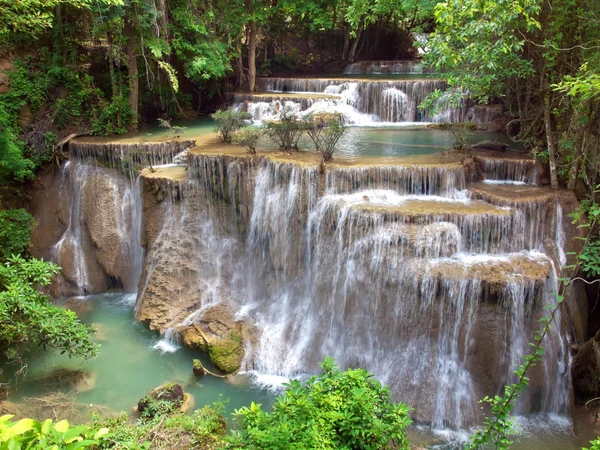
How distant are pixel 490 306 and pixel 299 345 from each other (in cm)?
339

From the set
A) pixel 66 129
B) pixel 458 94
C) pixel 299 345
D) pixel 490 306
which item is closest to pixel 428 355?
pixel 490 306

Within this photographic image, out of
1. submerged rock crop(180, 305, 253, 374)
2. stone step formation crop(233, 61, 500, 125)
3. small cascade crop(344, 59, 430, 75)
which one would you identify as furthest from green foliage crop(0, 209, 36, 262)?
small cascade crop(344, 59, 430, 75)

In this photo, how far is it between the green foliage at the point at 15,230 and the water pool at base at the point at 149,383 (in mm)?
2255

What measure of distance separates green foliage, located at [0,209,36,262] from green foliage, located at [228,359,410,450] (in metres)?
7.93

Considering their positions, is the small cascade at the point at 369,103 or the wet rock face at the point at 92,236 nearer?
the wet rock face at the point at 92,236

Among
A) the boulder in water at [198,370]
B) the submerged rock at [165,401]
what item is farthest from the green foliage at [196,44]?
the submerged rock at [165,401]

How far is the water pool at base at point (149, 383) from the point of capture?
22.0ft

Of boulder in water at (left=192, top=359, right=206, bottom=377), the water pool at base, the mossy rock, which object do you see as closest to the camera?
the water pool at base

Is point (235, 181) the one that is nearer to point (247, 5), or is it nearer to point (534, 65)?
point (534, 65)

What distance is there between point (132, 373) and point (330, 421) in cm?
523

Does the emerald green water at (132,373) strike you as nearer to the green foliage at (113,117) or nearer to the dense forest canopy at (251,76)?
the dense forest canopy at (251,76)

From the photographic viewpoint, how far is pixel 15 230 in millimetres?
10055

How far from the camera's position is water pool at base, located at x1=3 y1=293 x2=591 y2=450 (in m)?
6.70

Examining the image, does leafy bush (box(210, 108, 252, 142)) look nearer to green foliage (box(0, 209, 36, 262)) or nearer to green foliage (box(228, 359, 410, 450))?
green foliage (box(0, 209, 36, 262))
